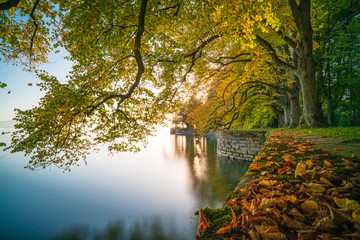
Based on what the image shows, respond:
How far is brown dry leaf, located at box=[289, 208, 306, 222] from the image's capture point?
116cm

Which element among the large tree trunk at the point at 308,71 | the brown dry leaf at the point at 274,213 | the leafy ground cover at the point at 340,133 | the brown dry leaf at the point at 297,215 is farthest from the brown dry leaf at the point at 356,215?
the large tree trunk at the point at 308,71

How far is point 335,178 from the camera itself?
5.77 ft

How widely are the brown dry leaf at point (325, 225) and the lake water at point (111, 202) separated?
7242mm

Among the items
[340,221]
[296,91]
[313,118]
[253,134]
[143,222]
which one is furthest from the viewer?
[253,134]

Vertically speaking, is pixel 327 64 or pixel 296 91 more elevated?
pixel 327 64

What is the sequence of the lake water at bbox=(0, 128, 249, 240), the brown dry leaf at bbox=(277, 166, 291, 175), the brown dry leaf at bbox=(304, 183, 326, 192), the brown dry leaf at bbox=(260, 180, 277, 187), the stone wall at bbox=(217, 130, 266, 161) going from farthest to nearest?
the stone wall at bbox=(217, 130, 266, 161) < the lake water at bbox=(0, 128, 249, 240) < the brown dry leaf at bbox=(277, 166, 291, 175) < the brown dry leaf at bbox=(260, 180, 277, 187) < the brown dry leaf at bbox=(304, 183, 326, 192)

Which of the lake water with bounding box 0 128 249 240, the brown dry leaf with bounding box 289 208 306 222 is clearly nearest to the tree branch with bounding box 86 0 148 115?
the lake water with bounding box 0 128 249 240

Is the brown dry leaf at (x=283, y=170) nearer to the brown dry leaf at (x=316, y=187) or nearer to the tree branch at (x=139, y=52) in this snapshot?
the brown dry leaf at (x=316, y=187)

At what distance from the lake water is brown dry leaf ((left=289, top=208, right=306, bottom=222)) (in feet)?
23.3

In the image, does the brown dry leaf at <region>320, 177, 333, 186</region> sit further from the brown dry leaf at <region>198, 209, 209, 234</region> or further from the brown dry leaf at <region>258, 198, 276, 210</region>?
the brown dry leaf at <region>198, 209, 209, 234</region>

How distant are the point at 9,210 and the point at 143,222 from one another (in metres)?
10.6

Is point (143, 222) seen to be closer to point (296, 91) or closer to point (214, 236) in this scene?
point (214, 236)

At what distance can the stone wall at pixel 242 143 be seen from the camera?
15.4 meters

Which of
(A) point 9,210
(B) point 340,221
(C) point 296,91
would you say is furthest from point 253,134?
(A) point 9,210
